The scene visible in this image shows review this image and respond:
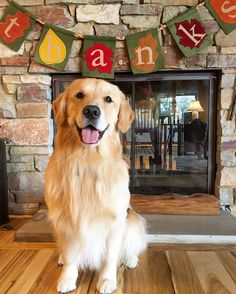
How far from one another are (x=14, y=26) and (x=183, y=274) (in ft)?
6.34

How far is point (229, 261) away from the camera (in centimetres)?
148

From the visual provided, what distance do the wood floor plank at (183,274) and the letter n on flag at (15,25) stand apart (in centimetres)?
176

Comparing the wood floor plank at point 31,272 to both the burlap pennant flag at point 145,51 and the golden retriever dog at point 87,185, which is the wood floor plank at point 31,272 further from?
the burlap pennant flag at point 145,51

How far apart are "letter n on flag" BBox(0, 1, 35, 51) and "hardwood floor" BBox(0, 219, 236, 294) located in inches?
Answer: 55.3

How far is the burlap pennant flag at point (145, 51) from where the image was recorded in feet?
A: 6.49

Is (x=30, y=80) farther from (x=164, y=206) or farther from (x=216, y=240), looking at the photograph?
(x=216, y=240)

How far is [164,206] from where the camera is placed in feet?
6.76

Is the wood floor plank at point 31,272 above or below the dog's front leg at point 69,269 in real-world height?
below

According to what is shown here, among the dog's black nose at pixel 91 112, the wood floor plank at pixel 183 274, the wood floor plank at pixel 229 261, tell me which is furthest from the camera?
the wood floor plank at pixel 229 261

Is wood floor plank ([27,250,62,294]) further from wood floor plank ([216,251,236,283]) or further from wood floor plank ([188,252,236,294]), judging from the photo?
wood floor plank ([216,251,236,283])

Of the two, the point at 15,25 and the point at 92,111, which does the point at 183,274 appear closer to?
the point at 92,111

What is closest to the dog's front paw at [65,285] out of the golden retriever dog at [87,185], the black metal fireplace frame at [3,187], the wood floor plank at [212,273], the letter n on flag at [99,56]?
the golden retriever dog at [87,185]

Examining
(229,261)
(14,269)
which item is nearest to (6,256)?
(14,269)

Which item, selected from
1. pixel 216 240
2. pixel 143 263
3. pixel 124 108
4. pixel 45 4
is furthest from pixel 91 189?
pixel 45 4
